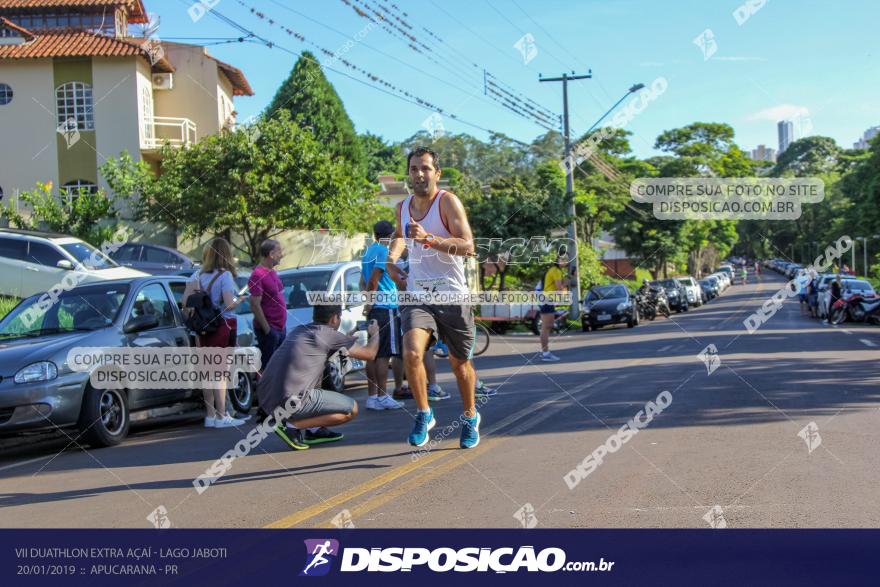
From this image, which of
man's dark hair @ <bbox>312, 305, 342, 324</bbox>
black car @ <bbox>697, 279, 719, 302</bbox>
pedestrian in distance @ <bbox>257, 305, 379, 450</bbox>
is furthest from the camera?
black car @ <bbox>697, 279, 719, 302</bbox>

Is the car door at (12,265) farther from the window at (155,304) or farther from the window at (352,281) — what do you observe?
the window at (155,304)

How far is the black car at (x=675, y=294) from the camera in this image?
42250mm

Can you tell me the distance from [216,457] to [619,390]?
4968mm

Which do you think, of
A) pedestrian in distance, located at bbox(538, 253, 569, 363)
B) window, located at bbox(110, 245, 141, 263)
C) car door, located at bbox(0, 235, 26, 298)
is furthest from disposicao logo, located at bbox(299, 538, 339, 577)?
window, located at bbox(110, 245, 141, 263)

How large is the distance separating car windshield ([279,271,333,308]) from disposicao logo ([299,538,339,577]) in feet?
27.5

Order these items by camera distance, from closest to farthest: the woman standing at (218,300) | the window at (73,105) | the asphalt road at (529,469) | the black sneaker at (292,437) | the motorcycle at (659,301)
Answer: the asphalt road at (529,469) → the black sneaker at (292,437) → the woman standing at (218,300) → the window at (73,105) → the motorcycle at (659,301)

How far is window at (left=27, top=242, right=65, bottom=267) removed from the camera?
64.1 ft

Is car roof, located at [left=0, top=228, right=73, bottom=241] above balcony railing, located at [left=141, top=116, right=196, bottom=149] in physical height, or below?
below

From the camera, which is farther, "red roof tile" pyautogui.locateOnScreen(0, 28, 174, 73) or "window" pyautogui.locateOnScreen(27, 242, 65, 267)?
"red roof tile" pyautogui.locateOnScreen(0, 28, 174, 73)

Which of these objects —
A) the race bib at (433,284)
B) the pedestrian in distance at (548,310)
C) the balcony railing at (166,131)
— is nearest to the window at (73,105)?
the balcony railing at (166,131)

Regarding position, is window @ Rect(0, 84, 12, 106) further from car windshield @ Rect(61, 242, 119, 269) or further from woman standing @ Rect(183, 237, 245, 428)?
woman standing @ Rect(183, 237, 245, 428)

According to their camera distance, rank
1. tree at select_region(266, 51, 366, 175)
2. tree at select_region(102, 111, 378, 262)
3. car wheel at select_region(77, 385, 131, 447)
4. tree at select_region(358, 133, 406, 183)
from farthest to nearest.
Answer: tree at select_region(358, 133, 406, 183) < tree at select_region(266, 51, 366, 175) < tree at select_region(102, 111, 378, 262) < car wheel at select_region(77, 385, 131, 447)

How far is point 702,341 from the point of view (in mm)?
20031

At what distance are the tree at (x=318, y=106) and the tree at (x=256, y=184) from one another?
21870mm
